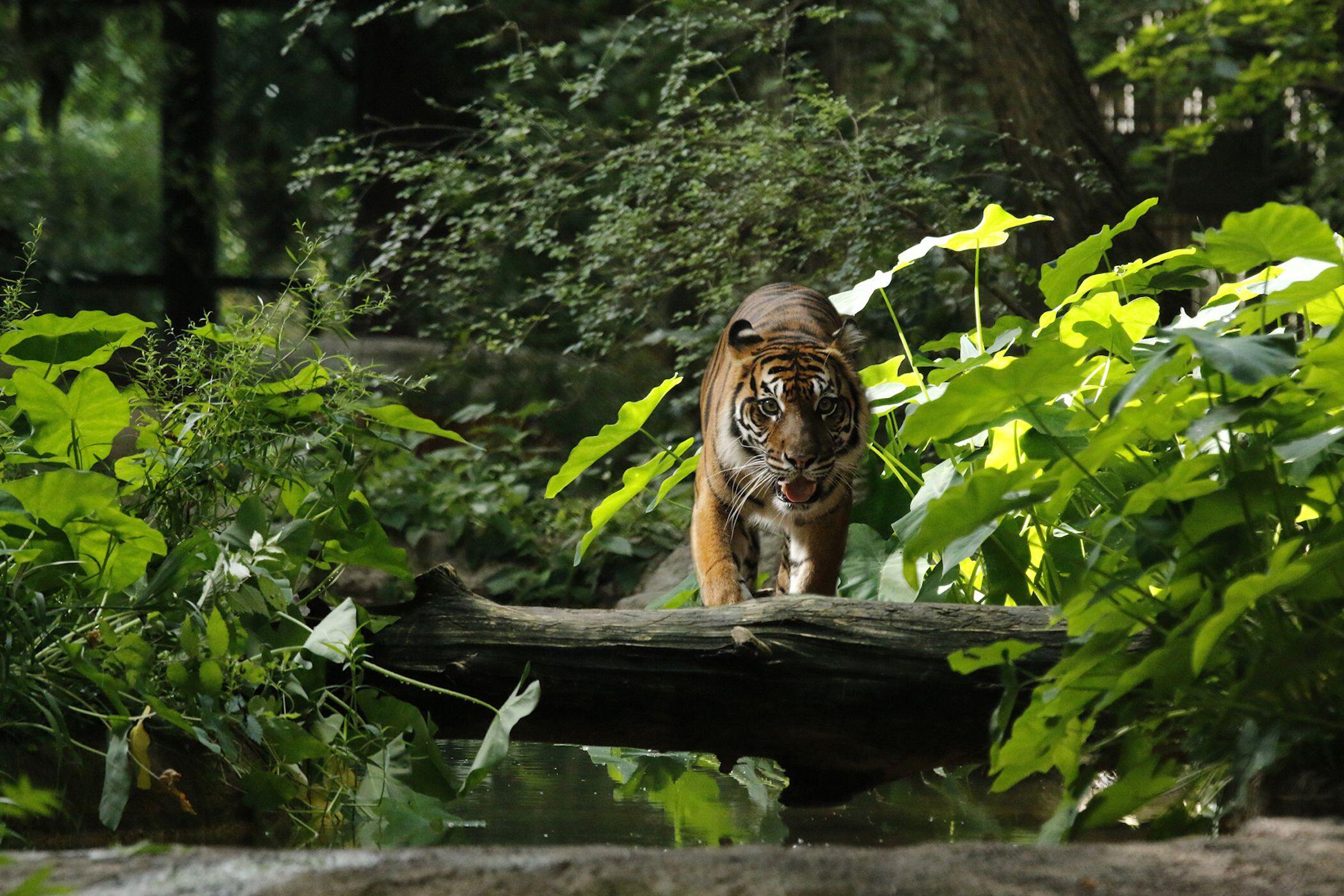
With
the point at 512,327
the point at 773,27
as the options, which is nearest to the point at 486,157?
the point at 512,327

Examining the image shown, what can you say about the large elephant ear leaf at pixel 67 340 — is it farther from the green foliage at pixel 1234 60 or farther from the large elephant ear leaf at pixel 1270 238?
the green foliage at pixel 1234 60

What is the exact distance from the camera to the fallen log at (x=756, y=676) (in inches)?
86.8

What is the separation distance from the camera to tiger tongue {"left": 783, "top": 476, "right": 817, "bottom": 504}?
3.48 m

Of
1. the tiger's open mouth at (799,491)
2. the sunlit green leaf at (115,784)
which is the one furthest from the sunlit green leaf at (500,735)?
the tiger's open mouth at (799,491)

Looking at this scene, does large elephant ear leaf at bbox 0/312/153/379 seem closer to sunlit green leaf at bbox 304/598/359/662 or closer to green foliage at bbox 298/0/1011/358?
sunlit green leaf at bbox 304/598/359/662

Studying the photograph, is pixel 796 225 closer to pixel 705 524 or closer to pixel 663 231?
pixel 663 231

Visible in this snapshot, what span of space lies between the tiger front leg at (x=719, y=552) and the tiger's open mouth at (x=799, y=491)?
0.19 meters

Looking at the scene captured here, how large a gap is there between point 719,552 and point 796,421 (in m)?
0.47

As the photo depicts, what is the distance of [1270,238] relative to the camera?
5.98 ft

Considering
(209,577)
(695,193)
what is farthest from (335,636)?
(695,193)

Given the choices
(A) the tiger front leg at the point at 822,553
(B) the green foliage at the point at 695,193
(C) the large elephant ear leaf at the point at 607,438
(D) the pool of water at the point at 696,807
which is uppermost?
(B) the green foliage at the point at 695,193

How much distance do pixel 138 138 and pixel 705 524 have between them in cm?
590

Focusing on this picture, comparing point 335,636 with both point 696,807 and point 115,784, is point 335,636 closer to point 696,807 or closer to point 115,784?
point 115,784

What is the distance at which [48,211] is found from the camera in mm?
7320
